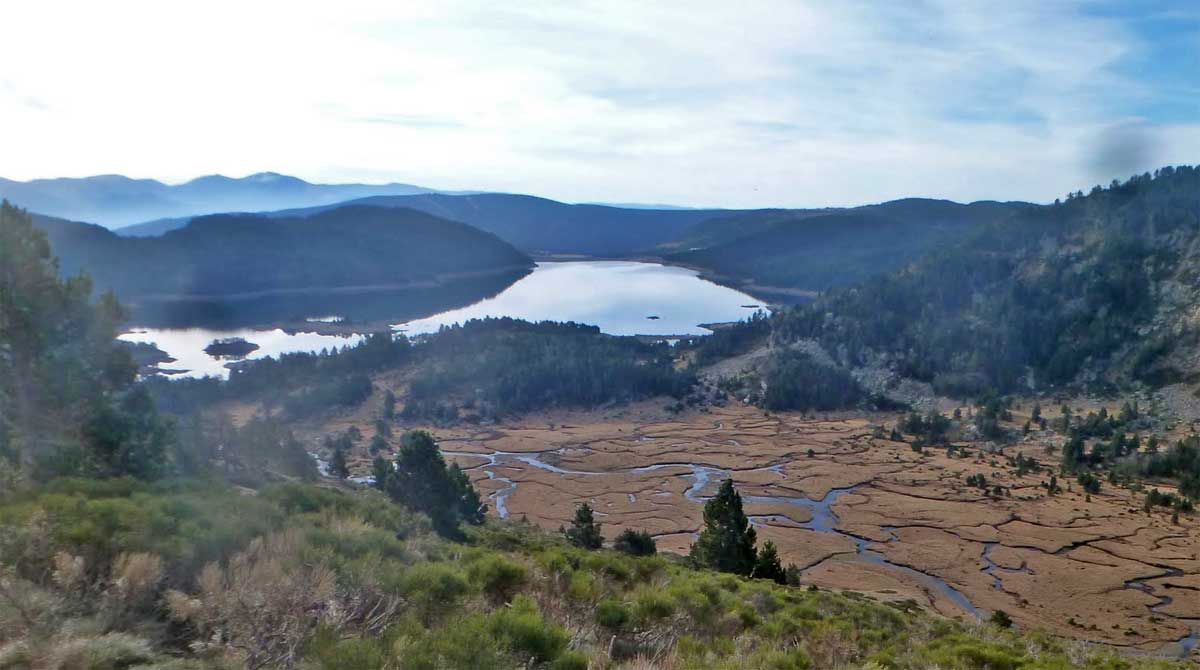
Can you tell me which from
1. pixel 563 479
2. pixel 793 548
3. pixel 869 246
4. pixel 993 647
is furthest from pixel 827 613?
pixel 869 246

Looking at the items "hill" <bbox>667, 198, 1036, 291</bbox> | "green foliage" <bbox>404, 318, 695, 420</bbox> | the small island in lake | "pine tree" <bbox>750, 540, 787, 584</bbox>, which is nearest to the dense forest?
"pine tree" <bbox>750, 540, 787, 584</bbox>

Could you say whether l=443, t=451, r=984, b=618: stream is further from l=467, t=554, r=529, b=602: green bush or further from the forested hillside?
the forested hillside

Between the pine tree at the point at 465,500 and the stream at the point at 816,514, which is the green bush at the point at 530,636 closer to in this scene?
the pine tree at the point at 465,500

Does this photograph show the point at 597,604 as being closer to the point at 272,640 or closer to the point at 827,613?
the point at 272,640

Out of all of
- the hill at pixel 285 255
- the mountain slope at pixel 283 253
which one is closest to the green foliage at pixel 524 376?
the mountain slope at pixel 283 253

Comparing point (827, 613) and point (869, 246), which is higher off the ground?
point (869, 246)

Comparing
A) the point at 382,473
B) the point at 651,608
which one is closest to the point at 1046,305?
the point at 382,473

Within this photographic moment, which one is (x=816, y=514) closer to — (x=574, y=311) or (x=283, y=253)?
(x=574, y=311)

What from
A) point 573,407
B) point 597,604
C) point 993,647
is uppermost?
point 597,604
